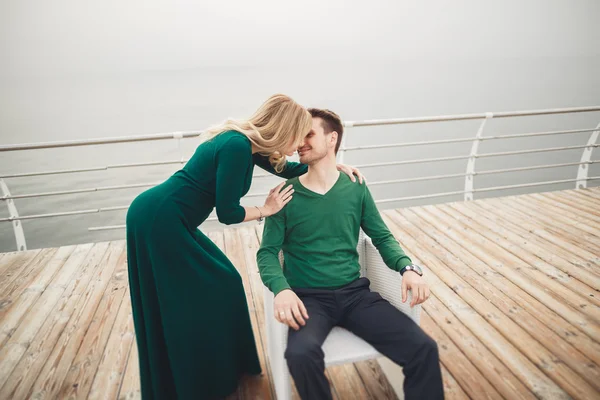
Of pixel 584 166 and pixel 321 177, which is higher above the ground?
pixel 321 177

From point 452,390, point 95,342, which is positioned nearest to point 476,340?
point 452,390

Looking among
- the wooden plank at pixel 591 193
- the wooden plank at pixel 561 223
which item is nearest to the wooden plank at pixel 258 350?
the wooden plank at pixel 561 223

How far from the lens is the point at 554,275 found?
2.57 m

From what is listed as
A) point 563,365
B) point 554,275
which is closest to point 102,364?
point 563,365

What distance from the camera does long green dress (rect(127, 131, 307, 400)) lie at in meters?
1.45

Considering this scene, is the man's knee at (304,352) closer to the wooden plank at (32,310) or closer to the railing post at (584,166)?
the wooden plank at (32,310)

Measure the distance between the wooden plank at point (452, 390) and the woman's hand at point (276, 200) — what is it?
1.05 meters

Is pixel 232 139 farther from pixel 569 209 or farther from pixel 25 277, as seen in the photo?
pixel 569 209

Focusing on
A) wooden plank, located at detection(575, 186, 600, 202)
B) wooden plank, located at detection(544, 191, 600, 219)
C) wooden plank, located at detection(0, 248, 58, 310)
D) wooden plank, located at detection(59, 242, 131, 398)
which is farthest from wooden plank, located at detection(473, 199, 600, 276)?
wooden plank, located at detection(0, 248, 58, 310)

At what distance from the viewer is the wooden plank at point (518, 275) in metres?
2.10

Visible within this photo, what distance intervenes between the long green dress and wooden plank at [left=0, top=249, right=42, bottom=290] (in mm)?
1872

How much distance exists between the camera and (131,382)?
72.4 inches

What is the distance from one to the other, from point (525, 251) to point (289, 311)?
2.31m

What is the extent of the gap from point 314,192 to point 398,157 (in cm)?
1774
